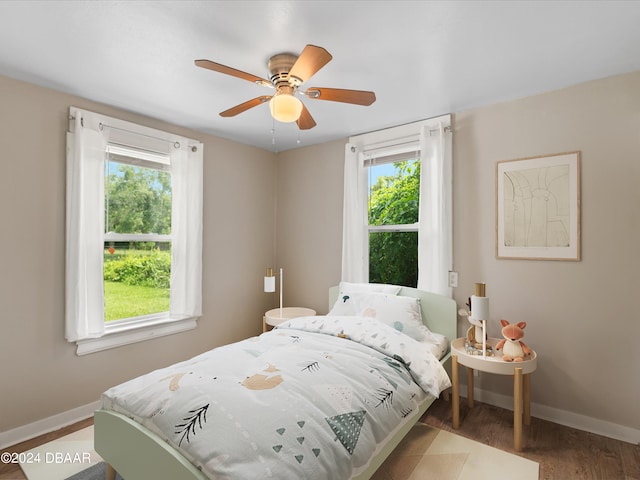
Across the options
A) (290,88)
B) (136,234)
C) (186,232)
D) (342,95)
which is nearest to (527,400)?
(342,95)

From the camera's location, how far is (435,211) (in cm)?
294

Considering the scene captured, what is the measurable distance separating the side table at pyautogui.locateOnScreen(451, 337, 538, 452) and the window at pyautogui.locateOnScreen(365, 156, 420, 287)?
35.9 inches

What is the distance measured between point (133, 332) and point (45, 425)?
81 cm

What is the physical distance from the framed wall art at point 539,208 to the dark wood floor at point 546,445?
122 centimetres

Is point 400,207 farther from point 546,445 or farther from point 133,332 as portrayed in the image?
point 133,332

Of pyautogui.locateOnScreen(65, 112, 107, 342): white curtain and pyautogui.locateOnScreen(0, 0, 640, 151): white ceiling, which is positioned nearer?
pyautogui.locateOnScreen(0, 0, 640, 151): white ceiling

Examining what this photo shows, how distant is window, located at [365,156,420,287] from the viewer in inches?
129

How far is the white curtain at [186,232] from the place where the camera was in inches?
126

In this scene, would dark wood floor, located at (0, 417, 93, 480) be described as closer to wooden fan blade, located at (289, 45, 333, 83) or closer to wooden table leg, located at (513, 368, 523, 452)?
wooden fan blade, located at (289, 45, 333, 83)

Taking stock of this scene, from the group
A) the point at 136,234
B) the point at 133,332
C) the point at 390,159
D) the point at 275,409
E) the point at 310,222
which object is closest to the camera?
the point at 275,409

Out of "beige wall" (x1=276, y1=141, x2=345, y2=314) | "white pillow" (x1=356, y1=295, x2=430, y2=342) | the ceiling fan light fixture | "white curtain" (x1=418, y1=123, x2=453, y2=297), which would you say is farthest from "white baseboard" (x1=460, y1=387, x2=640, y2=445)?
the ceiling fan light fixture

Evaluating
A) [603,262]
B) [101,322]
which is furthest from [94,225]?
[603,262]

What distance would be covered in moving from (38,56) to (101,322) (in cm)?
186

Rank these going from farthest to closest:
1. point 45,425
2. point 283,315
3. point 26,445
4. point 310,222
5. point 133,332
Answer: point 310,222, point 283,315, point 133,332, point 45,425, point 26,445
